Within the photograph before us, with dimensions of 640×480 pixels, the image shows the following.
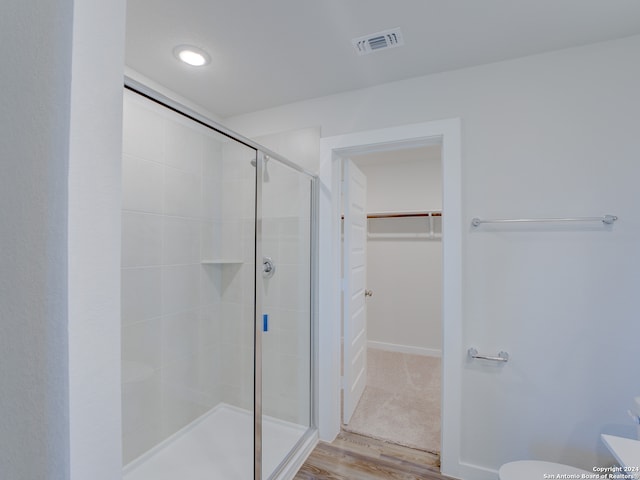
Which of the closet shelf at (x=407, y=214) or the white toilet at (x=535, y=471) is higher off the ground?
the closet shelf at (x=407, y=214)

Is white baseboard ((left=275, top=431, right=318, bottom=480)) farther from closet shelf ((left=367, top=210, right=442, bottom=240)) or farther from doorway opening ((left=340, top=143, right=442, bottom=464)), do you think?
closet shelf ((left=367, top=210, right=442, bottom=240))

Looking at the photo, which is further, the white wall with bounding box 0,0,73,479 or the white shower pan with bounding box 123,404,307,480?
the white shower pan with bounding box 123,404,307,480

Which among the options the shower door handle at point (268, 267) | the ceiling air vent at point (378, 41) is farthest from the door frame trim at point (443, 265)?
the ceiling air vent at point (378, 41)

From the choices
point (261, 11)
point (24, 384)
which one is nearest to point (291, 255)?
point (261, 11)

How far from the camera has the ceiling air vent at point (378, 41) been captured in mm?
1517

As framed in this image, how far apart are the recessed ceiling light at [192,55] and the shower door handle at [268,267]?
1.22 metres

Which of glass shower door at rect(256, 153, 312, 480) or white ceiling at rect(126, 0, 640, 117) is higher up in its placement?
white ceiling at rect(126, 0, 640, 117)

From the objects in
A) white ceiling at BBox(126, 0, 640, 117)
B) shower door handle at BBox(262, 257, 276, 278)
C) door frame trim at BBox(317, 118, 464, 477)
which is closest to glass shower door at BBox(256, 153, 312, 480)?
shower door handle at BBox(262, 257, 276, 278)

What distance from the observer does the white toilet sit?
49.7 inches

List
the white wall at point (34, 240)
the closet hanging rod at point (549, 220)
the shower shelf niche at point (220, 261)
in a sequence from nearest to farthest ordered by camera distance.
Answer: the white wall at point (34, 240) → the closet hanging rod at point (549, 220) → the shower shelf niche at point (220, 261)

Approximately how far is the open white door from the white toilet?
3.71ft

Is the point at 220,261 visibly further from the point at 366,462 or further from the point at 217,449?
the point at 366,462

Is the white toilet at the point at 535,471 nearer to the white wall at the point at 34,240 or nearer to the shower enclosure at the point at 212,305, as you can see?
the shower enclosure at the point at 212,305

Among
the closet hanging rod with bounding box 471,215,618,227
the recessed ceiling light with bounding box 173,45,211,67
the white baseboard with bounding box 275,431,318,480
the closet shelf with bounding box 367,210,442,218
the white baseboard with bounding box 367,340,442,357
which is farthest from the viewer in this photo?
the white baseboard with bounding box 367,340,442,357
